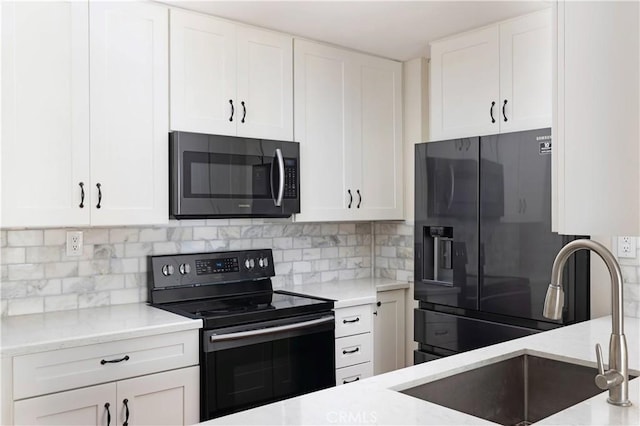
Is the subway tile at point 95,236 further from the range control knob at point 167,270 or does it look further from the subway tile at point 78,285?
the range control knob at point 167,270

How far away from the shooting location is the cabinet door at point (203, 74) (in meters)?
2.82

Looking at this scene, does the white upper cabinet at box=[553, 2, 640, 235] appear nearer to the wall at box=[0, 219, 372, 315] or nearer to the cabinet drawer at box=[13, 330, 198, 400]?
the cabinet drawer at box=[13, 330, 198, 400]

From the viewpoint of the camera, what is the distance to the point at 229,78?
2.99 meters

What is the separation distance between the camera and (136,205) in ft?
8.84

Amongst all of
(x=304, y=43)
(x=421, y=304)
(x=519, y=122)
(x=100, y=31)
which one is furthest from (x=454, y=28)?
(x=100, y=31)

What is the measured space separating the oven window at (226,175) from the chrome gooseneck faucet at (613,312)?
187 cm

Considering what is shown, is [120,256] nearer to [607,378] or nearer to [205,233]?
[205,233]

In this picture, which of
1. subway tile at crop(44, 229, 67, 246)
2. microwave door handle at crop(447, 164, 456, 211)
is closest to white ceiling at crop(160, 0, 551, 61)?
microwave door handle at crop(447, 164, 456, 211)

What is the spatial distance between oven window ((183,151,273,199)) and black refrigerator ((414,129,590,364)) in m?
0.89

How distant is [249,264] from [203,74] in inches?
44.3

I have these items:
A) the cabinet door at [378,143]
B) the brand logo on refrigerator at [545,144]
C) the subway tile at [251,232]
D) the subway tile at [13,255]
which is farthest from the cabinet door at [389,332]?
the subway tile at [13,255]

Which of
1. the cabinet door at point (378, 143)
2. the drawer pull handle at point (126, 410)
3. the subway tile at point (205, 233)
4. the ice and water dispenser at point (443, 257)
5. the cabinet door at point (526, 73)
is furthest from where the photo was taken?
the cabinet door at point (378, 143)

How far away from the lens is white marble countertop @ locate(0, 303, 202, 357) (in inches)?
85.0

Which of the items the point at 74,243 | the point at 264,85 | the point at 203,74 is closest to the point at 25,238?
the point at 74,243
